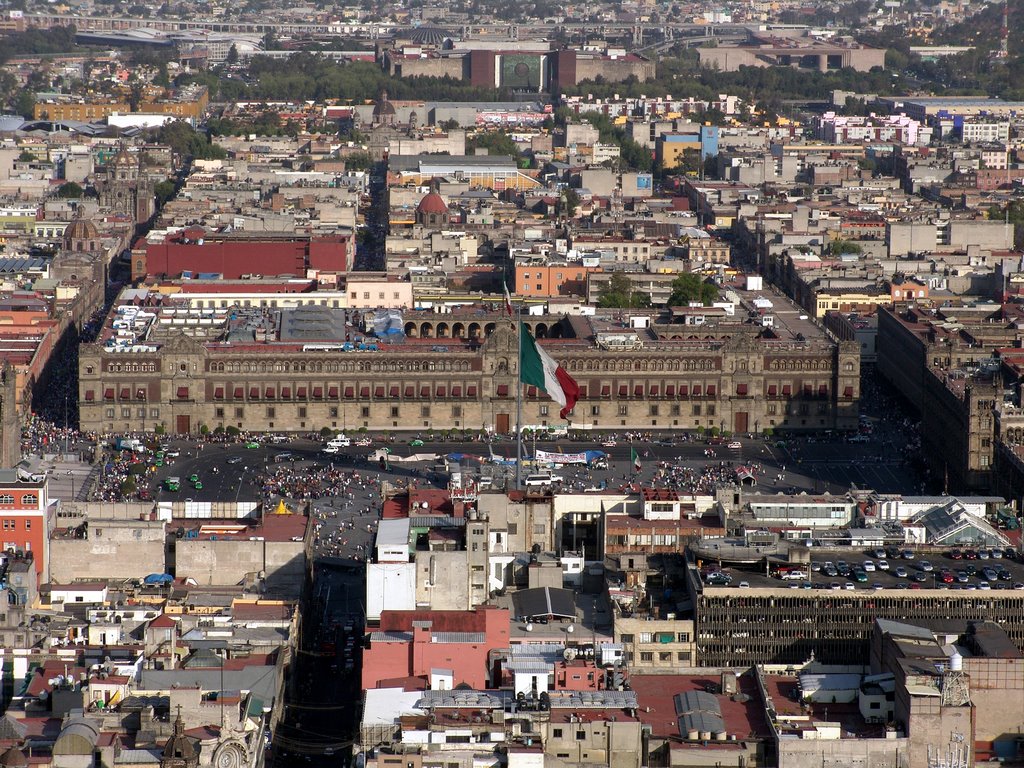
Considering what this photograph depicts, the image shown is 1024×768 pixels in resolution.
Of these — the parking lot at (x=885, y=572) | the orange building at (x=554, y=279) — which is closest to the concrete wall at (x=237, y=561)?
the parking lot at (x=885, y=572)

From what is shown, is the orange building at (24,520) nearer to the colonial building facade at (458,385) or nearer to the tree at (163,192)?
the colonial building facade at (458,385)

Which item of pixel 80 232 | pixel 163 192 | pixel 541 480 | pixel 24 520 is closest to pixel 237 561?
pixel 24 520

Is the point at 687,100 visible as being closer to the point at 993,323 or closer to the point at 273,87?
the point at 273,87

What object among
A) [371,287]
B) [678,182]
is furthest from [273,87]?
[371,287]

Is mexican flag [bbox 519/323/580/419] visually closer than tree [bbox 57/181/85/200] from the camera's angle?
Yes

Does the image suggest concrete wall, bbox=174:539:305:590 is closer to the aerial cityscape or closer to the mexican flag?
the aerial cityscape

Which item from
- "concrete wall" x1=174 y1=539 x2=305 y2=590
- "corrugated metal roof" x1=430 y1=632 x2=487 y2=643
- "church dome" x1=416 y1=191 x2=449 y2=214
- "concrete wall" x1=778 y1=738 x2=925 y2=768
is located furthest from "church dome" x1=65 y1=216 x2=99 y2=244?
"concrete wall" x1=778 y1=738 x2=925 y2=768
